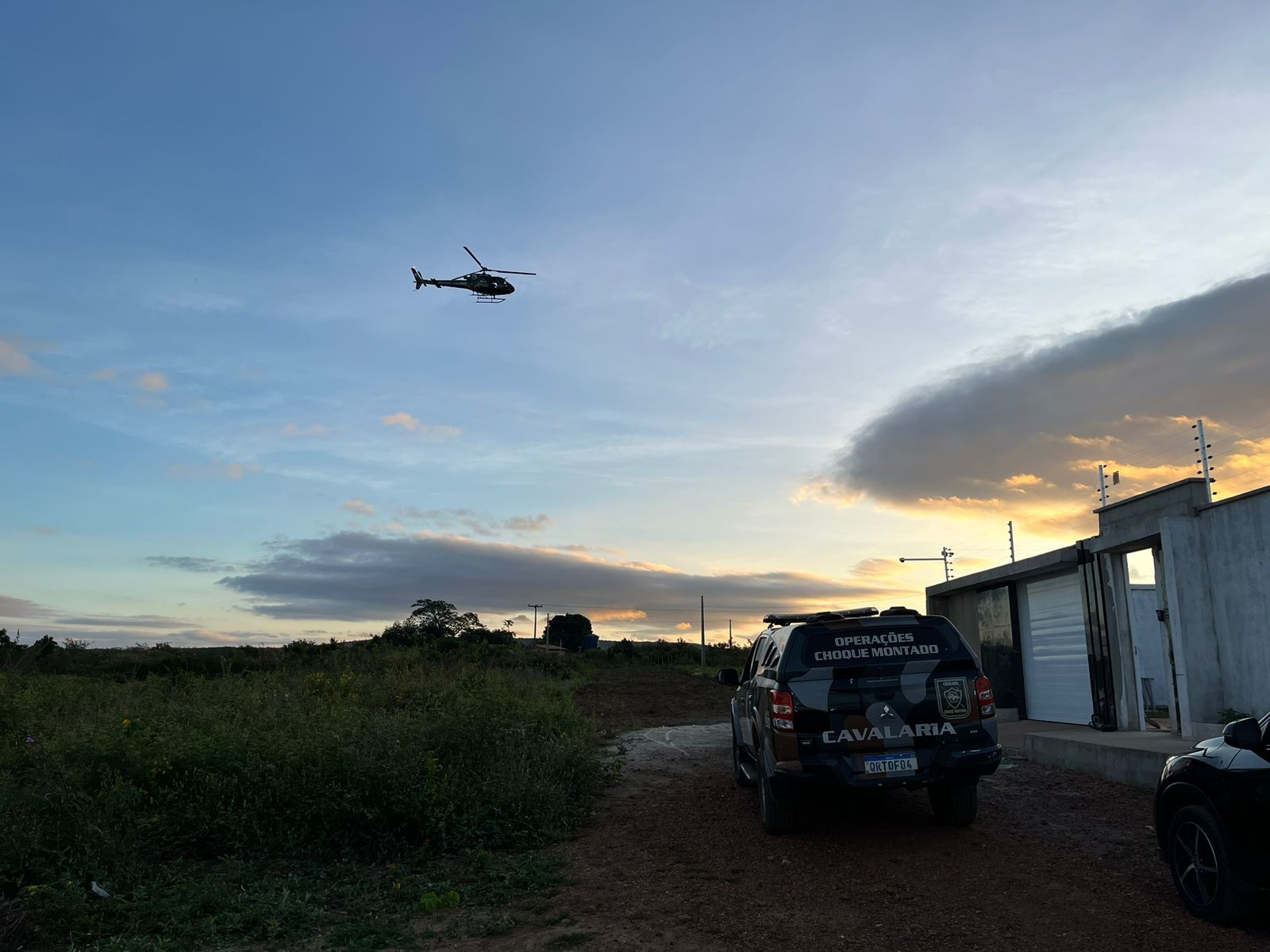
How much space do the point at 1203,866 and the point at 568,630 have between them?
274ft

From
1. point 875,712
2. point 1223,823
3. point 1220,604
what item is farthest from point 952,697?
point 1220,604

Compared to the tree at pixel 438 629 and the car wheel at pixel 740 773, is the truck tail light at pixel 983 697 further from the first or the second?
the tree at pixel 438 629

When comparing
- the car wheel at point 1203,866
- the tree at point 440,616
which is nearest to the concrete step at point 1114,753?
the car wheel at point 1203,866

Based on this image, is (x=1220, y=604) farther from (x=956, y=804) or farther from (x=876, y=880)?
(x=876, y=880)

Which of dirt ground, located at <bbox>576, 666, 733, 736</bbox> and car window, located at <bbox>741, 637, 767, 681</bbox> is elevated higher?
car window, located at <bbox>741, 637, 767, 681</bbox>

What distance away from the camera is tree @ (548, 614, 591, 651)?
84.9m

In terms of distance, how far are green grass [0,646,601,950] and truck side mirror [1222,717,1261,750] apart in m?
4.76

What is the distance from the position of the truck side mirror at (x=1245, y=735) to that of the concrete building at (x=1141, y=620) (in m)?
7.49

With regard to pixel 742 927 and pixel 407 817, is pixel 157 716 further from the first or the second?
pixel 742 927

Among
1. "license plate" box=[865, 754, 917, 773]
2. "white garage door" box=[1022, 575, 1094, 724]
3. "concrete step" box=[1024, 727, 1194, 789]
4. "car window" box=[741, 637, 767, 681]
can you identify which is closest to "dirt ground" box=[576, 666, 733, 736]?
"white garage door" box=[1022, 575, 1094, 724]

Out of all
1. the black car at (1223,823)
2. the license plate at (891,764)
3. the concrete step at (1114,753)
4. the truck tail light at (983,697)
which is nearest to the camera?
the black car at (1223,823)

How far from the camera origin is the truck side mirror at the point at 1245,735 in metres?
5.34

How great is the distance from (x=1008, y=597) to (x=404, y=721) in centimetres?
1335

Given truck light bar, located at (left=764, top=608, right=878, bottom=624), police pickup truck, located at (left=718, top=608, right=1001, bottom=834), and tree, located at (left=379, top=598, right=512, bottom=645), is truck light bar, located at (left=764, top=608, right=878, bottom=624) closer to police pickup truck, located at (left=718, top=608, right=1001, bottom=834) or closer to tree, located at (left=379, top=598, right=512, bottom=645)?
police pickup truck, located at (left=718, top=608, right=1001, bottom=834)
